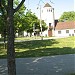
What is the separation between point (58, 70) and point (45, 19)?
77.3 metres

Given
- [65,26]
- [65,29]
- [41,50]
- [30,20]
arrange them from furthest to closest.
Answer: [65,26]
[65,29]
[30,20]
[41,50]

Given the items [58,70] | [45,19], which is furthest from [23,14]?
[45,19]

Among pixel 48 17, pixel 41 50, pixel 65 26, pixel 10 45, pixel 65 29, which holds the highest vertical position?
pixel 48 17

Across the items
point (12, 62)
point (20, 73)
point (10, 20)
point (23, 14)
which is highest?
point (23, 14)

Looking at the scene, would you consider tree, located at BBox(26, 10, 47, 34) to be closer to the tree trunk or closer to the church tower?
the church tower

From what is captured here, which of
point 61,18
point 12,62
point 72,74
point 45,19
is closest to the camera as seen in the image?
point 12,62

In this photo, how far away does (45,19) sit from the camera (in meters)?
88.9

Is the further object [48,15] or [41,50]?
[48,15]

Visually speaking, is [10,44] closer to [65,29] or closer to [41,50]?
[41,50]

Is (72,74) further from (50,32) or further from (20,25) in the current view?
(50,32)

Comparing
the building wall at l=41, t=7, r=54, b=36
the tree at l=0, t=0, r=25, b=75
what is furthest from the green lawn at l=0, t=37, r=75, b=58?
the building wall at l=41, t=7, r=54, b=36

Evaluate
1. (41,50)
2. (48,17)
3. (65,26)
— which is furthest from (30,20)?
(65,26)

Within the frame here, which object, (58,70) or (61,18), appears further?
(61,18)

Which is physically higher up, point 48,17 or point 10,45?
point 48,17
